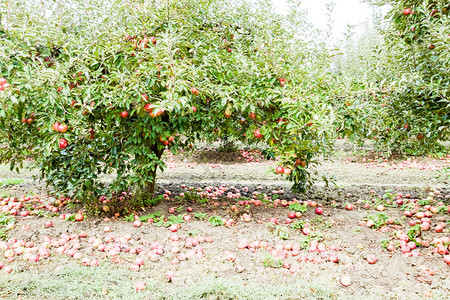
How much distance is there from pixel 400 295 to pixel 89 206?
383 cm

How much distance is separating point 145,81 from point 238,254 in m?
2.15

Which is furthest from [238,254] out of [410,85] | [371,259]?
[410,85]

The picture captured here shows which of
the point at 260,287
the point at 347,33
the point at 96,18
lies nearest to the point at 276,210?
the point at 260,287

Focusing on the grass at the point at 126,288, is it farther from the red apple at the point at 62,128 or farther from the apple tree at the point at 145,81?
the red apple at the point at 62,128

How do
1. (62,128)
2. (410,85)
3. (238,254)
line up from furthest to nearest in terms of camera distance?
(410,85), (238,254), (62,128)

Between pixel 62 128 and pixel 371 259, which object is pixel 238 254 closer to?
pixel 371 259

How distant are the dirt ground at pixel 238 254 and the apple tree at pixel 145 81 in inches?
28.9

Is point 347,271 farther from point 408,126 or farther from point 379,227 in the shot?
point 408,126

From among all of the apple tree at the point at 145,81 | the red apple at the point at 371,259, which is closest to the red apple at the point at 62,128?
the apple tree at the point at 145,81

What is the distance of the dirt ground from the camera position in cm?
264

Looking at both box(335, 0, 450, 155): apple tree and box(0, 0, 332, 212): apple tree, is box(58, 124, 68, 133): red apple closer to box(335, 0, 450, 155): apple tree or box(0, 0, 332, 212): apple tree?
box(0, 0, 332, 212): apple tree

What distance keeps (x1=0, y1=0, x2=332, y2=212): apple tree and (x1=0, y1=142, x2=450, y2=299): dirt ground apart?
0.73 m

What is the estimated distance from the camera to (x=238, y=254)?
3.30m

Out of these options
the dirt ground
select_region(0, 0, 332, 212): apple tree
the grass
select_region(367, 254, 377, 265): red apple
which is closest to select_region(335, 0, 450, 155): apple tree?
select_region(0, 0, 332, 212): apple tree
